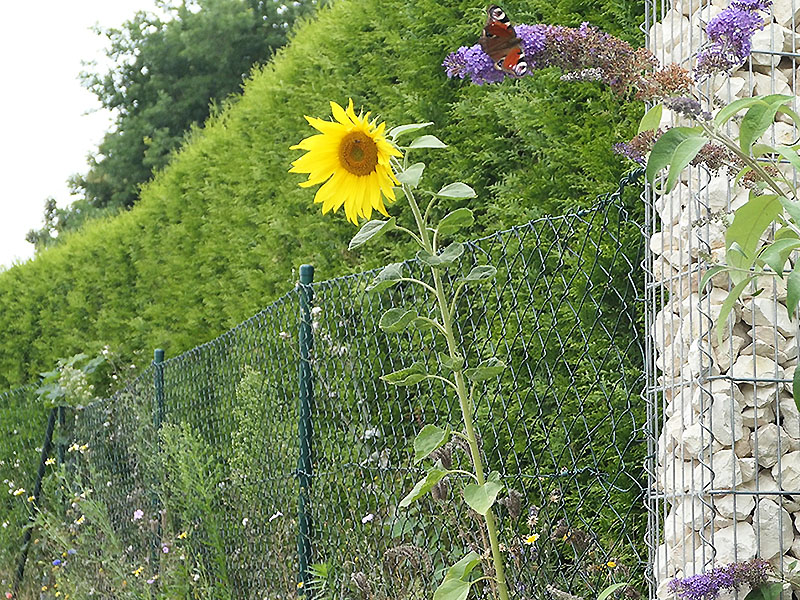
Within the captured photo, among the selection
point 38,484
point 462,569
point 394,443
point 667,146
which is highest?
point 667,146

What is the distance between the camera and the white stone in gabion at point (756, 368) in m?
1.92

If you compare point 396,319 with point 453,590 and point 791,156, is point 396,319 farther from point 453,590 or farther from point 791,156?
point 791,156

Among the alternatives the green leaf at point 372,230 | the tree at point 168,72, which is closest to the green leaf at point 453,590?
the green leaf at point 372,230

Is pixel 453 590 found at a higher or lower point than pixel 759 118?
lower

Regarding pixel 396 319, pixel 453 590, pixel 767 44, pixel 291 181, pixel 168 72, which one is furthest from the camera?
pixel 168 72

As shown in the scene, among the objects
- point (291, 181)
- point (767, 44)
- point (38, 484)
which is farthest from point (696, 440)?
point (38, 484)

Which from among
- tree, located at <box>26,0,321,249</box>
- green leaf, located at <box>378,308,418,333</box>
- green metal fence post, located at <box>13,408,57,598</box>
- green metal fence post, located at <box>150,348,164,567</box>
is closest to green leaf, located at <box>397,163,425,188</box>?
green leaf, located at <box>378,308,418,333</box>

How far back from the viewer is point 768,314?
1.95 m

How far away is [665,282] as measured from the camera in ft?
7.17

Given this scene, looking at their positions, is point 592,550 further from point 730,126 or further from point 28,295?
point 28,295

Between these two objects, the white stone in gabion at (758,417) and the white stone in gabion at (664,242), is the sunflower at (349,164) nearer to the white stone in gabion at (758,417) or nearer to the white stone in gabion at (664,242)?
the white stone in gabion at (664,242)

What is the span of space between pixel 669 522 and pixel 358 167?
100 cm

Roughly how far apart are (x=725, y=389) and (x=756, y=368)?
0.24 ft

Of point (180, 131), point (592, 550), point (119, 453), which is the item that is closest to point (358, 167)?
point (592, 550)
